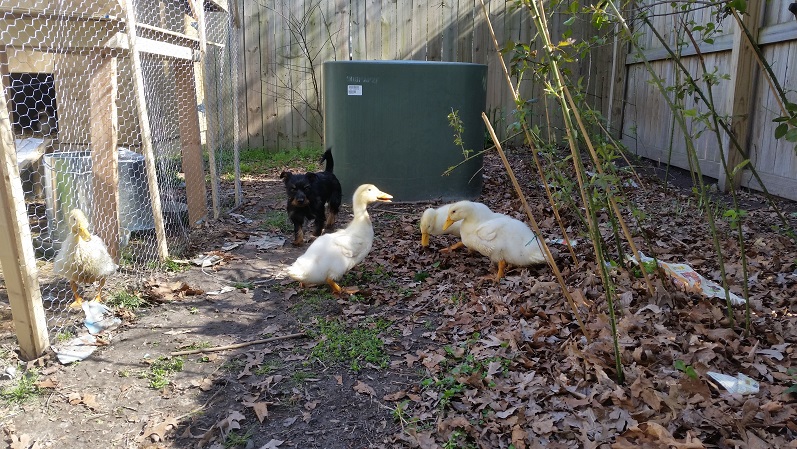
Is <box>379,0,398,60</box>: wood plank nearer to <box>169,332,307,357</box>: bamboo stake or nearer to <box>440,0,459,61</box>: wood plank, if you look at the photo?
<box>440,0,459,61</box>: wood plank

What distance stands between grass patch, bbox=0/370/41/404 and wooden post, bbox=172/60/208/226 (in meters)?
3.02

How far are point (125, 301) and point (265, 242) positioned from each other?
178 centimetres

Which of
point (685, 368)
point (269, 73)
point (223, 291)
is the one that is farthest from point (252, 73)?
point (685, 368)

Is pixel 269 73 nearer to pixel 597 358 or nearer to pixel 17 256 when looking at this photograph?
pixel 17 256

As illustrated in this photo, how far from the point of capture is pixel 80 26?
13.8ft

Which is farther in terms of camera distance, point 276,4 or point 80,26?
point 276,4

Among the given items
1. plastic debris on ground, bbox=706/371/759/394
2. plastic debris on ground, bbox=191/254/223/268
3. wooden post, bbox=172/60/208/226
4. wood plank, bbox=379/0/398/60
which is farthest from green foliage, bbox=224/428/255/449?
wood plank, bbox=379/0/398/60

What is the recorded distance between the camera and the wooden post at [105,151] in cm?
438

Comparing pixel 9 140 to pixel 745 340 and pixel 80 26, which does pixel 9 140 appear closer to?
pixel 80 26

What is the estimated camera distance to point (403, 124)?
22.4ft

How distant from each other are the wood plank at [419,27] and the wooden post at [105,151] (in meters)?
6.36

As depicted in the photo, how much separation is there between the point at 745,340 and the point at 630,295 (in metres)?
0.66

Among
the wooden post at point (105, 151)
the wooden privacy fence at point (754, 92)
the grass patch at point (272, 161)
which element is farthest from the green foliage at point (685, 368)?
the grass patch at point (272, 161)

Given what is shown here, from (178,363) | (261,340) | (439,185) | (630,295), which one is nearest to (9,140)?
(178,363)
